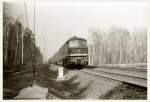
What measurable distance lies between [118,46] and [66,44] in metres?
0.47

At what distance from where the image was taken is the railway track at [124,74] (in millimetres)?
2506

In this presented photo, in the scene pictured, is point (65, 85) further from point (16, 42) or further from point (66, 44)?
point (16, 42)

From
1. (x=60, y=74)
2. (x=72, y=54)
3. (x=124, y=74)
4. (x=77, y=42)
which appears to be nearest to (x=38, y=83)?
(x=60, y=74)

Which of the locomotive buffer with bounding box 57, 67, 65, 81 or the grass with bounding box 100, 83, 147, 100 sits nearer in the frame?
the grass with bounding box 100, 83, 147, 100

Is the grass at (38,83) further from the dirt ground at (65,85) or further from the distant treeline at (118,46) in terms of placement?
the distant treeline at (118,46)

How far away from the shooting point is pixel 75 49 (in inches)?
106

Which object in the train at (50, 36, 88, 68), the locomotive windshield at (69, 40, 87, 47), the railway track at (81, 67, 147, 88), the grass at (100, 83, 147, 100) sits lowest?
the grass at (100, 83, 147, 100)

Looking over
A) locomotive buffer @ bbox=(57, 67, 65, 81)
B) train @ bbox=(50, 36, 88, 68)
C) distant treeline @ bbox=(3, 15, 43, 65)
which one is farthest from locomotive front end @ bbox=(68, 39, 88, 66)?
distant treeline @ bbox=(3, 15, 43, 65)

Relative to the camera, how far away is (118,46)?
259cm

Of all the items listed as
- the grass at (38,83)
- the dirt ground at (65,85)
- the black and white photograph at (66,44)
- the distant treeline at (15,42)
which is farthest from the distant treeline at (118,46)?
the distant treeline at (15,42)

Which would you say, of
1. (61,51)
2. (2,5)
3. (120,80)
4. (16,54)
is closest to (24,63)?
(16,54)

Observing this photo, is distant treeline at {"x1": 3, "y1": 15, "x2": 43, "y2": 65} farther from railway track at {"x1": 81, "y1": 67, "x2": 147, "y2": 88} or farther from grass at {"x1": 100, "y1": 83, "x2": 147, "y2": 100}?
grass at {"x1": 100, "y1": 83, "x2": 147, "y2": 100}

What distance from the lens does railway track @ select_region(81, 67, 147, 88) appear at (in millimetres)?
2506

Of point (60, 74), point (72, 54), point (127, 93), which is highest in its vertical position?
point (72, 54)
